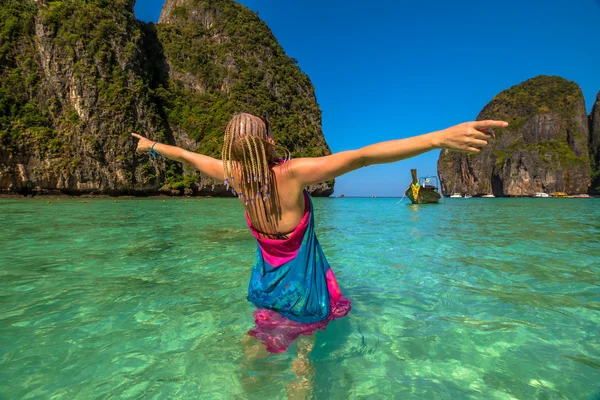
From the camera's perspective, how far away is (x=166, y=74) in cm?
5947

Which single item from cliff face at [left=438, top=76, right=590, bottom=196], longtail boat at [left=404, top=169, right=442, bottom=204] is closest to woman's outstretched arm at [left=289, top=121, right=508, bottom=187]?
longtail boat at [left=404, top=169, right=442, bottom=204]

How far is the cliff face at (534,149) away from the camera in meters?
88.2

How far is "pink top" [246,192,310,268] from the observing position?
2.08 m

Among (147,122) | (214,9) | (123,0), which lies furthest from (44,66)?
(214,9)

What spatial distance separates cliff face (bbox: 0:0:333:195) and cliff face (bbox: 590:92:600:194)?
78.7m

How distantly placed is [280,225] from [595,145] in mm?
130368

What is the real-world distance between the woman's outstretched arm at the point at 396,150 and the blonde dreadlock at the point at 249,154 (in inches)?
7.5

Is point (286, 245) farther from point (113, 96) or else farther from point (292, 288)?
point (113, 96)

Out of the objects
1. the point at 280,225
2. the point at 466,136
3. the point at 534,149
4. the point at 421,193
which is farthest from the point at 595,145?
the point at 280,225

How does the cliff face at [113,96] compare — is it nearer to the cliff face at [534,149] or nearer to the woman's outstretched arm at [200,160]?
the woman's outstretched arm at [200,160]

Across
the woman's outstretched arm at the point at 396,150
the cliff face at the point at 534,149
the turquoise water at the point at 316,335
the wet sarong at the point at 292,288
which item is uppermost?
the cliff face at the point at 534,149

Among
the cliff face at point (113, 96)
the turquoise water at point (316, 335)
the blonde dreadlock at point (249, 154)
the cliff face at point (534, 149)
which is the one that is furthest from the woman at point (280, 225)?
the cliff face at point (534, 149)

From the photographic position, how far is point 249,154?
196 centimetres

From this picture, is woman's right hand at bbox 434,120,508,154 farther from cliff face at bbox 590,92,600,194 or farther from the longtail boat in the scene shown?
cliff face at bbox 590,92,600,194
